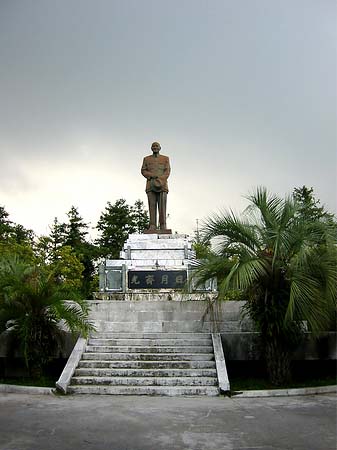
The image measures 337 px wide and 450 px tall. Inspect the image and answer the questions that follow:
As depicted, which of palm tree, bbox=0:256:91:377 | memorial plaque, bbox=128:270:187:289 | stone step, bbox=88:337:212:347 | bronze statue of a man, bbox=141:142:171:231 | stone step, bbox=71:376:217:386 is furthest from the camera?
bronze statue of a man, bbox=141:142:171:231

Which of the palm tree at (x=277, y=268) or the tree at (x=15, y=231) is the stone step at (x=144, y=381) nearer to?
the palm tree at (x=277, y=268)

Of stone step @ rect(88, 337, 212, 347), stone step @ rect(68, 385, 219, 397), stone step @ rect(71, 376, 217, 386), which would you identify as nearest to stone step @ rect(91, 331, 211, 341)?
stone step @ rect(88, 337, 212, 347)

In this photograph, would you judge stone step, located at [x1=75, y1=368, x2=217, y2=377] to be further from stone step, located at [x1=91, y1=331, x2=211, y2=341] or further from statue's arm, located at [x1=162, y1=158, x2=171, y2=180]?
statue's arm, located at [x1=162, y1=158, x2=171, y2=180]

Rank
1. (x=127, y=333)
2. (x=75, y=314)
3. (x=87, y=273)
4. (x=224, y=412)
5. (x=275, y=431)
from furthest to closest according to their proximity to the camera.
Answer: (x=87, y=273) < (x=127, y=333) < (x=75, y=314) < (x=224, y=412) < (x=275, y=431)

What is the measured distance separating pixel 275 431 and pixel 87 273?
33.8 meters

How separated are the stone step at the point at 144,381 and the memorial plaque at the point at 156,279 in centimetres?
551

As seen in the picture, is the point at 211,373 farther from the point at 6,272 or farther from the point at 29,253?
the point at 29,253

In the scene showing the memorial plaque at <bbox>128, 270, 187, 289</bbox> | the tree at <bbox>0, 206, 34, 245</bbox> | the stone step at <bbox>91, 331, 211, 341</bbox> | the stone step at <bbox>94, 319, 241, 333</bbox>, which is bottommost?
the stone step at <bbox>91, 331, 211, 341</bbox>

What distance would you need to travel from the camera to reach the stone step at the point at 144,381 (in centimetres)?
856

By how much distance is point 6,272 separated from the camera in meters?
9.66

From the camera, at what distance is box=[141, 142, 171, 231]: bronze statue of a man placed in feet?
54.1

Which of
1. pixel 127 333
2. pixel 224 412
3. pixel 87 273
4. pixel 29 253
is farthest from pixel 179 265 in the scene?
pixel 87 273

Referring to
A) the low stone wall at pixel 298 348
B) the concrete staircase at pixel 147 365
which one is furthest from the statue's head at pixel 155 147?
the low stone wall at pixel 298 348

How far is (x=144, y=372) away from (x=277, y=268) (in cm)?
297
